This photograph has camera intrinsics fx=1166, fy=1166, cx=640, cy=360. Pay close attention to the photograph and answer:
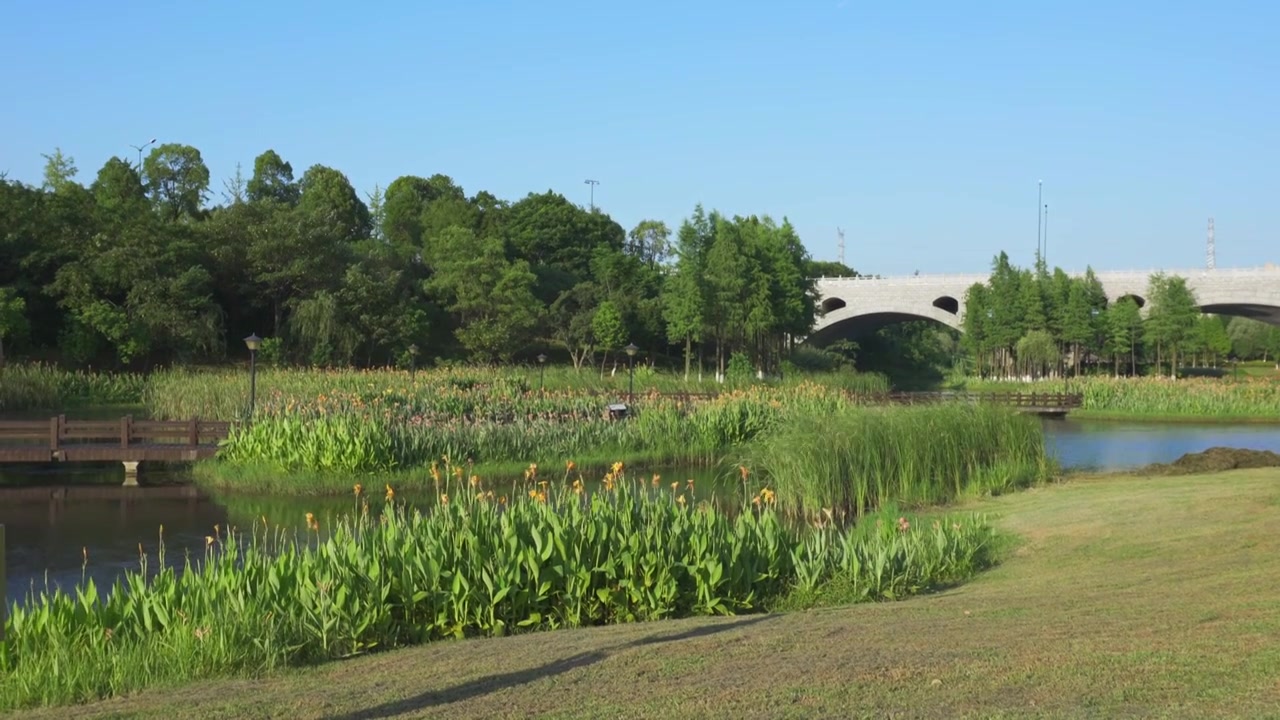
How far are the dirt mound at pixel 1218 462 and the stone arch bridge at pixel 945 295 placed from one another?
50.6 metres

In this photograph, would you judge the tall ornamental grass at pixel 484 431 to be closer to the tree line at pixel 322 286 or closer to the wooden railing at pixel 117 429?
the wooden railing at pixel 117 429

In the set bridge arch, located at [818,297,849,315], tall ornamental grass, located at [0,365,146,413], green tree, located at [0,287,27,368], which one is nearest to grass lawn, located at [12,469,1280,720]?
tall ornamental grass, located at [0,365,146,413]

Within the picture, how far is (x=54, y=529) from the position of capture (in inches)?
608

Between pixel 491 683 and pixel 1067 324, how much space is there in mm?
60534

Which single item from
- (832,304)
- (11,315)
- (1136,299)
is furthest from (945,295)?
(11,315)

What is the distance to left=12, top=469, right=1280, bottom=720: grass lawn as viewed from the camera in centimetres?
511

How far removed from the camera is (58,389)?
1292 inches

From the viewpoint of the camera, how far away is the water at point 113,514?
42.9ft

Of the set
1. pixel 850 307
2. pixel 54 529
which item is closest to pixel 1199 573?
pixel 54 529

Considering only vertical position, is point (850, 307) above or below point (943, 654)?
above

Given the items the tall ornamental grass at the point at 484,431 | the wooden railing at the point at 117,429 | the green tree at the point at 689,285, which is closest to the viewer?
the tall ornamental grass at the point at 484,431

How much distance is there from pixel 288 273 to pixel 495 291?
28.5 feet

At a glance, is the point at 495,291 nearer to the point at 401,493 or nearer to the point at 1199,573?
the point at 401,493

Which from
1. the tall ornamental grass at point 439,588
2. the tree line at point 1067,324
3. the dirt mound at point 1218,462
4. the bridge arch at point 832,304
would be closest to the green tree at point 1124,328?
the tree line at point 1067,324
